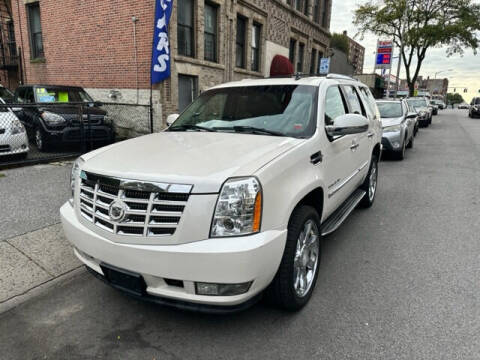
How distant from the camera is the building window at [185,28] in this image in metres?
12.2

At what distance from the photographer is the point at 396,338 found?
258 cm

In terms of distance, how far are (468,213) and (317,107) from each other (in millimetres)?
3609

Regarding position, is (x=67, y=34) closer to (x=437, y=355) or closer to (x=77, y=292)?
(x=77, y=292)

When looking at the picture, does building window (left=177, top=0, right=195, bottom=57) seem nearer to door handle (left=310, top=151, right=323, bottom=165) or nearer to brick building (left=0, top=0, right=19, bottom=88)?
brick building (left=0, top=0, right=19, bottom=88)

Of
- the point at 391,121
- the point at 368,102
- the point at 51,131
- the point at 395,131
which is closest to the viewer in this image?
the point at 368,102

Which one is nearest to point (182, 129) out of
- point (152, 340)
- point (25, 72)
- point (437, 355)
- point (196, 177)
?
point (196, 177)

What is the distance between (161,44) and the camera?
10.7 metres

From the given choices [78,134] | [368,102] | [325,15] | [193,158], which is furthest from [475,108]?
→ [193,158]

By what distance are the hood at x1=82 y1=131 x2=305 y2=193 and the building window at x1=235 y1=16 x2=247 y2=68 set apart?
13462mm

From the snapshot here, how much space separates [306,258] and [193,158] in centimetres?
128

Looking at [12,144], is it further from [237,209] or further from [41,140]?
[237,209]

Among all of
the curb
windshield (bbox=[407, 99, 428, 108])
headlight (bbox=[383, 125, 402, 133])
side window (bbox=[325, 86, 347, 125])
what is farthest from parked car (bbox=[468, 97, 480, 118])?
the curb

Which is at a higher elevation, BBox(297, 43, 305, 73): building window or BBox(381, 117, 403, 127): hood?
BBox(297, 43, 305, 73): building window

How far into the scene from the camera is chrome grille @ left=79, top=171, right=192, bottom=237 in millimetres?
2232
